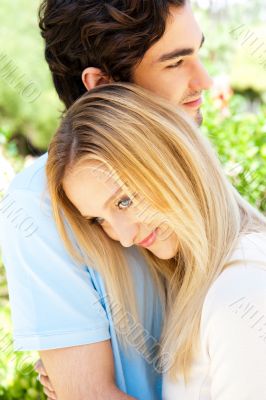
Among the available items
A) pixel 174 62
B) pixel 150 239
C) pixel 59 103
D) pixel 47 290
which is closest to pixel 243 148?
pixel 174 62

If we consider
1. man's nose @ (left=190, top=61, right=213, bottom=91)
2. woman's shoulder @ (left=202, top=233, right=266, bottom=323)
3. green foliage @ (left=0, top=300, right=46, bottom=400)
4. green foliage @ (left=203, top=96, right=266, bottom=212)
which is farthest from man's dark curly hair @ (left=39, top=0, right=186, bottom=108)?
green foliage @ (left=0, top=300, right=46, bottom=400)

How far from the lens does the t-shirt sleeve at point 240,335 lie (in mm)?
1819

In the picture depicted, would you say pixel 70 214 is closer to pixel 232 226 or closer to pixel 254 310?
pixel 232 226

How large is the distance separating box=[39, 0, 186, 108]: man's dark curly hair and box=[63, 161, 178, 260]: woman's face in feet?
1.65

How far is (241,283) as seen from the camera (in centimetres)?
186

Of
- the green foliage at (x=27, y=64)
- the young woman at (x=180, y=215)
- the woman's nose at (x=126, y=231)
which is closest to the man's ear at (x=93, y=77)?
the young woman at (x=180, y=215)

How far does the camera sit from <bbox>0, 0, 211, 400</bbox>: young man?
7.34 ft

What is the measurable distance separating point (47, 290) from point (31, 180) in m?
0.40

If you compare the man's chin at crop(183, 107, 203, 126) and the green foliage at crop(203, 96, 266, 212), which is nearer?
the man's chin at crop(183, 107, 203, 126)

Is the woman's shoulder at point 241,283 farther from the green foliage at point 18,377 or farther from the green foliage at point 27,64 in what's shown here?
the green foliage at point 27,64

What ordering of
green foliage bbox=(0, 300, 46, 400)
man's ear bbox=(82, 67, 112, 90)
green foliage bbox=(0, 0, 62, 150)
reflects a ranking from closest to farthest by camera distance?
man's ear bbox=(82, 67, 112, 90) → green foliage bbox=(0, 300, 46, 400) → green foliage bbox=(0, 0, 62, 150)

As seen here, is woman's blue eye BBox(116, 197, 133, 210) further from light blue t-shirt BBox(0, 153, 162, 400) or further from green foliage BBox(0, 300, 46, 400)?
green foliage BBox(0, 300, 46, 400)

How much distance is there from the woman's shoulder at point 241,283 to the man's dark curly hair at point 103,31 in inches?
33.7

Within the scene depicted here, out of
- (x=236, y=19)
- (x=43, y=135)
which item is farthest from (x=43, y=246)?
(x=236, y=19)
